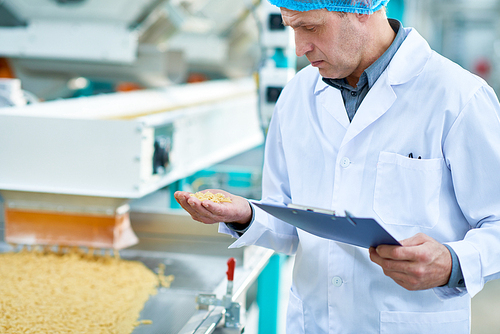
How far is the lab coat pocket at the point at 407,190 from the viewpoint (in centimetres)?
108

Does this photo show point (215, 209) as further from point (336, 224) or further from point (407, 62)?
point (407, 62)

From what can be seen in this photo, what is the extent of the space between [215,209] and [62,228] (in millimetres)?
962

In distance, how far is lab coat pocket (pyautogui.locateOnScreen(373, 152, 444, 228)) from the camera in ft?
3.53

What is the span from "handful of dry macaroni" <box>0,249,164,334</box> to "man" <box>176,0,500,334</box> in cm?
52

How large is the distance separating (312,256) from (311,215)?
36 centimetres

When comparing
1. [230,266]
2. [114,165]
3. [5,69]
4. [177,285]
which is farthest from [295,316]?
[5,69]

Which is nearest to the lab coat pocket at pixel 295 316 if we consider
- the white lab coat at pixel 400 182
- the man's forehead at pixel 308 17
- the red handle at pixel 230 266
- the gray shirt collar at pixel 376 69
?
the white lab coat at pixel 400 182

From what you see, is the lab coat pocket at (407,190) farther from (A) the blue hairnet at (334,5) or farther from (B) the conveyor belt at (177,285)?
(B) the conveyor belt at (177,285)

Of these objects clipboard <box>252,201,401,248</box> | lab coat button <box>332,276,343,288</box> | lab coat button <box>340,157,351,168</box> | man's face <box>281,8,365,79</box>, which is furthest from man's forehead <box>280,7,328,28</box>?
lab coat button <box>332,276,343,288</box>

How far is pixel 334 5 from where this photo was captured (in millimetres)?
1062

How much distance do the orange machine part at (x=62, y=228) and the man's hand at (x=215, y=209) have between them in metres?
0.75

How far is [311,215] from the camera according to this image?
34.5 inches


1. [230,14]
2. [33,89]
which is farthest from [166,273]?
[230,14]

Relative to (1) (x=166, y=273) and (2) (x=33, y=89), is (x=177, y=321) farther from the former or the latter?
(2) (x=33, y=89)
